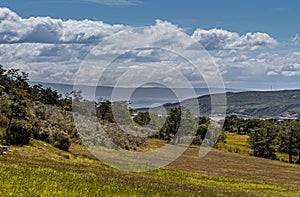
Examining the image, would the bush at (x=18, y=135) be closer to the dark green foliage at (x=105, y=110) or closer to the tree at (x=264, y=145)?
the dark green foliage at (x=105, y=110)

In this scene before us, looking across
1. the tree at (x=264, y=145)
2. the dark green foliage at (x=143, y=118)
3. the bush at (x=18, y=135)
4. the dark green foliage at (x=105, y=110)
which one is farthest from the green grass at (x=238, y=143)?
the bush at (x=18, y=135)

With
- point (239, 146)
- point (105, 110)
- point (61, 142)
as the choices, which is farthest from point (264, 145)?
point (61, 142)

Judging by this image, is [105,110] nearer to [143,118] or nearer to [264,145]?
[143,118]

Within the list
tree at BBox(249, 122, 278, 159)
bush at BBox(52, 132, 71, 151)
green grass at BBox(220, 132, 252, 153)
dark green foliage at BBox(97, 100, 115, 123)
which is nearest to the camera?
bush at BBox(52, 132, 71, 151)

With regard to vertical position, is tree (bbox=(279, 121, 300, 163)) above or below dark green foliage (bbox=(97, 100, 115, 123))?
below

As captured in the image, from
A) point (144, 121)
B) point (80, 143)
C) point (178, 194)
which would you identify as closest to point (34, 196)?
point (178, 194)

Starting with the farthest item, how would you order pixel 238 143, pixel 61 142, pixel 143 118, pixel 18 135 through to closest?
pixel 238 143, pixel 143 118, pixel 61 142, pixel 18 135

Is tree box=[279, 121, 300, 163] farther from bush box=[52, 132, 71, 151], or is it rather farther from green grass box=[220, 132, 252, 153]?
bush box=[52, 132, 71, 151]

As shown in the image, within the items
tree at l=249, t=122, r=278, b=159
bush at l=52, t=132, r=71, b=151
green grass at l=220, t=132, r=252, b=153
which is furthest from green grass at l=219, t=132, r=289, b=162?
bush at l=52, t=132, r=71, b=151

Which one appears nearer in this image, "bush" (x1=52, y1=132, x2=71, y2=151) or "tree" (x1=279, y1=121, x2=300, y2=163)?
"bush" (x1=52, y1=132, x2=71, y2=151)

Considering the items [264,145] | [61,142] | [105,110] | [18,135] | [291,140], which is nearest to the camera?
[18,135]

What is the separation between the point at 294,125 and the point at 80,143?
98994mm

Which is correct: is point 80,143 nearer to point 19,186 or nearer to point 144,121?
point 19,186

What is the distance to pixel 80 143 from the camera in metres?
68.9
